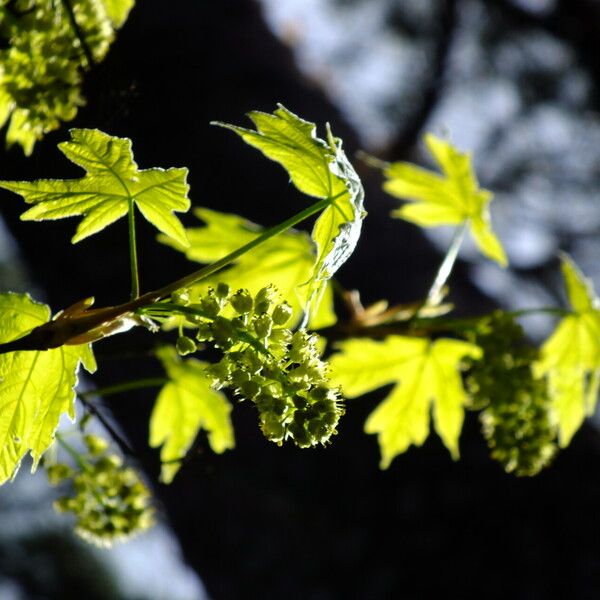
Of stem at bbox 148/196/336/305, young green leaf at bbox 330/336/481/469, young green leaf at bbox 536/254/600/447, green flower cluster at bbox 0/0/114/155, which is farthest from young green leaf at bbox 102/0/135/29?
young green leaf at bbox 536/254/600/447

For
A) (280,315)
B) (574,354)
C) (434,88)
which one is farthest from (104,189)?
(434,88)

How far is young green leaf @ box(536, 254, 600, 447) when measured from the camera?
1020mm

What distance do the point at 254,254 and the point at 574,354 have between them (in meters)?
0.49

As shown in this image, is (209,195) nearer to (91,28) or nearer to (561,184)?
(91,28)

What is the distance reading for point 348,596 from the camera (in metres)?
1.86

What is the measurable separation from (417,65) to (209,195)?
123 centimetres

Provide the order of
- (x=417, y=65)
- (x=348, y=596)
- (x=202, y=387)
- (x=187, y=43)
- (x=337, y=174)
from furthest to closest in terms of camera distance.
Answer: (x=417, y=65), (x=187, y=43), (x=348, y=596), (x=202, y=387), (x=337, y=174)

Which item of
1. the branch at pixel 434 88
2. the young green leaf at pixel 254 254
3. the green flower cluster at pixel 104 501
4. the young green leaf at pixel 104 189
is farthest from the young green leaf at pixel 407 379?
the branch at pixel 434 88

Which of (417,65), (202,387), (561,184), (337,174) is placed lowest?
(561,184)

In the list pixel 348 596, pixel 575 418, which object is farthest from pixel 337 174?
pixel 348 596

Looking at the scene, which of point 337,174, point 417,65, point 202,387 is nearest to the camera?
point 337,174

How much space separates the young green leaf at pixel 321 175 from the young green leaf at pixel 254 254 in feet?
1.22

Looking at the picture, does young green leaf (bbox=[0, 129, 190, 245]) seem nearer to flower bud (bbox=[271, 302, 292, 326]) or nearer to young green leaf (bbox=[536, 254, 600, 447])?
flower bud (bbox=[271, 302, 292, 326])

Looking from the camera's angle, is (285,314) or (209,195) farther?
(209,195)
